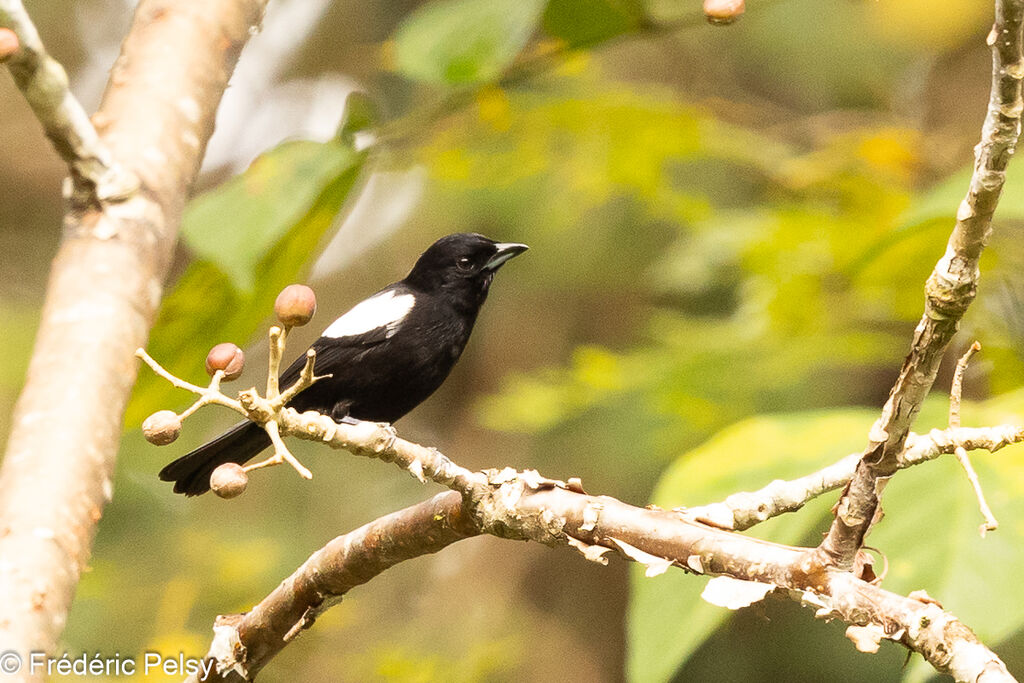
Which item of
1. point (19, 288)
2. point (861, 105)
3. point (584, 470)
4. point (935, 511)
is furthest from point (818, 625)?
point (19, 288)

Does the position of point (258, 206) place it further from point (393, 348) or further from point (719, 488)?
point (719, 488)

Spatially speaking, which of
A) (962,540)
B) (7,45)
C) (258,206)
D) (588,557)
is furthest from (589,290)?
(588,557)

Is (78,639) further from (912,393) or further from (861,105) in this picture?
(861,105)

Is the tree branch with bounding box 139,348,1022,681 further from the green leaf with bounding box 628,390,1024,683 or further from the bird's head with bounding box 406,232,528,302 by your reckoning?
the bird's head with bounding box 406,232,528,302

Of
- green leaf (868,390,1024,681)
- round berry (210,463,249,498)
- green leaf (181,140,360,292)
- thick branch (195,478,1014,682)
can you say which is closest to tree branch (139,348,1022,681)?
thick branch (195,478,1014,682)

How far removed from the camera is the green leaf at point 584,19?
3367 millimetres

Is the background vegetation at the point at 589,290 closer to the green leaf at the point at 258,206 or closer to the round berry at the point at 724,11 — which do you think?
the green leaf at the point at 258,206

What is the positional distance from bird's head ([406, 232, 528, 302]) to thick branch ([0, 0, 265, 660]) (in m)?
0.87

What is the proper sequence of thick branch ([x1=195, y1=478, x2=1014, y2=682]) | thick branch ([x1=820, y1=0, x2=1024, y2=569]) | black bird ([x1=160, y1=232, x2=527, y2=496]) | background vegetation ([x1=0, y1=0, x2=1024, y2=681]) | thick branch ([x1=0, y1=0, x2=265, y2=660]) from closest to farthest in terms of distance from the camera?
thick branch ([x1=820, y1=0, x2=1024, y2=569]) < thick branch ([x1=195, y1=478, x2=1014, y2=682]) < thick branch ([x1=0, y1=0, x2=265, y2=660]) < background vegetation ([x1=0, y1=0, x2=1024, y2=681]) < black bird ([x1=160, y1=232, x2=527, y2=496])

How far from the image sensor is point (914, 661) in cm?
214

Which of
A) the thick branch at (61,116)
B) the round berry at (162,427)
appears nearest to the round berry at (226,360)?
the round berry at (162,427)

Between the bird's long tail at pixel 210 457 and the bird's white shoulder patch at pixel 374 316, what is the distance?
1.31 feet

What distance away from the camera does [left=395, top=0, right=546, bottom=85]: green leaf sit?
9.62ft

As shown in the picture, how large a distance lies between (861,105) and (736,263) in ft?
8.93
